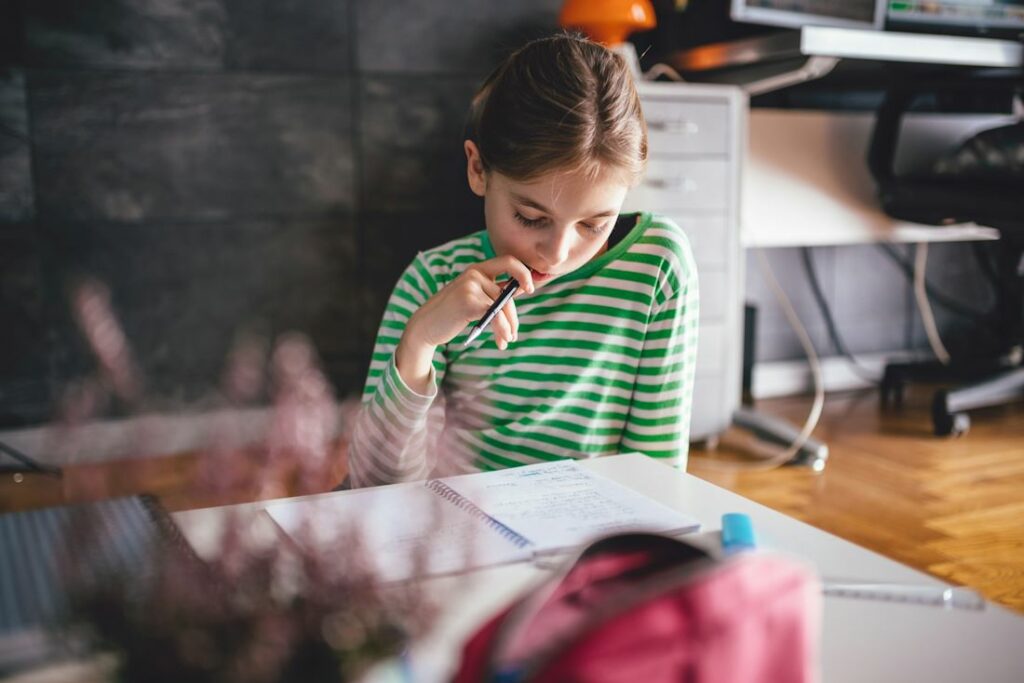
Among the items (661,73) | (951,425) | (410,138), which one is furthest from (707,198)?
(951,425)

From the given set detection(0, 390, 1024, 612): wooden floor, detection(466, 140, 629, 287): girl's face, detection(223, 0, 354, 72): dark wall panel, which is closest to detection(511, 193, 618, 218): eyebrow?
detection(466, 140, 629, 287): girl's face

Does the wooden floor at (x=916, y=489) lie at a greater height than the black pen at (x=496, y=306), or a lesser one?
lesser

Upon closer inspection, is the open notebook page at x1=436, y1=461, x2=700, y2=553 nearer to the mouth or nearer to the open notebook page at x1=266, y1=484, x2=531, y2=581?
the open notebook page at x1=266, y1=484, x2=531, y2=581

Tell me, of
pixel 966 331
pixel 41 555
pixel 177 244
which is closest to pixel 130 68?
pixel 177 244

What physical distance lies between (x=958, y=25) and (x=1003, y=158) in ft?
1.77

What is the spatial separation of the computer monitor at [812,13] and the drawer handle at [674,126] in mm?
295

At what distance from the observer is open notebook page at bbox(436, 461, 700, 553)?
582 millimetres

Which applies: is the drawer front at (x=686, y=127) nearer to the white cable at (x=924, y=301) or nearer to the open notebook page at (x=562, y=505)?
the white cable at (x=924, y=301)

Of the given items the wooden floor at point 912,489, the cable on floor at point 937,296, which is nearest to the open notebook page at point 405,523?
the wooden floor at point 912,489

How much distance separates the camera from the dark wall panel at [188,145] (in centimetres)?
204

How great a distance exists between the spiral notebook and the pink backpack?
179mm

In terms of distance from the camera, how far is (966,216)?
2.25 m

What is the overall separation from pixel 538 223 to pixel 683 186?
51.8 inches

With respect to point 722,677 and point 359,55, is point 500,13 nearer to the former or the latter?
point 359,55
